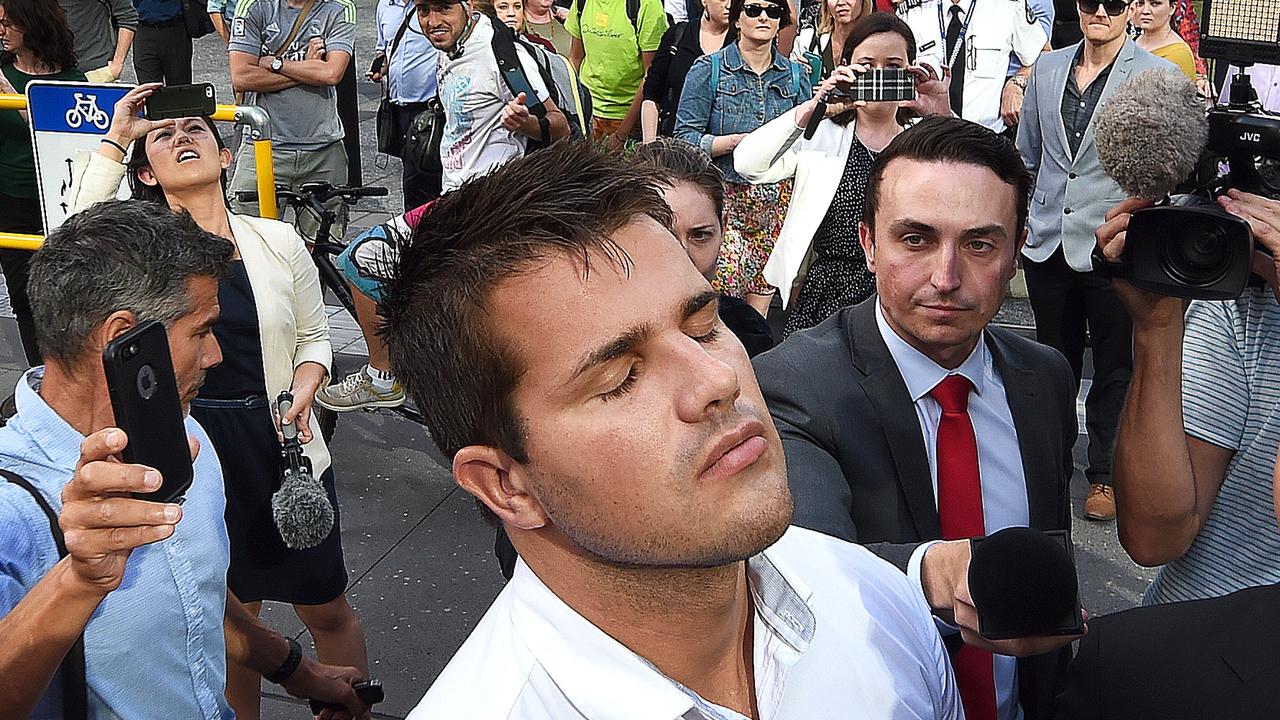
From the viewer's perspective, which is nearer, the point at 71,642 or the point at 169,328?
the point at 71,642

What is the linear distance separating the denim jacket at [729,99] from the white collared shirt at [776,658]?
462 cm

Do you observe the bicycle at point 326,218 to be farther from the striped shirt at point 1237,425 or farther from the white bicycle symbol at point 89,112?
the striped shirt at point 1237,425

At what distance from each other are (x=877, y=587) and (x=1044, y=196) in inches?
170

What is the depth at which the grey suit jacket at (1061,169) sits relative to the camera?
216 inches

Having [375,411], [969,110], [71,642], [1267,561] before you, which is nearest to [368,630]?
[375,411]

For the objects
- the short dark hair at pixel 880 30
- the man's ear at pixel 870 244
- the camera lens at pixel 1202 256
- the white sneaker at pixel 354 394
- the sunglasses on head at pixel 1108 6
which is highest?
the sunglasses on head at pixel 1108 6

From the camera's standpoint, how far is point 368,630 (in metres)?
4.82

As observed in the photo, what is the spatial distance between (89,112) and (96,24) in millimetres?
5109

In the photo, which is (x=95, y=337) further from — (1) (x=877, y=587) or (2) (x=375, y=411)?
(2) (x=375, y=411)

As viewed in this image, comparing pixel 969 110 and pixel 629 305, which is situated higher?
pixel 629 305

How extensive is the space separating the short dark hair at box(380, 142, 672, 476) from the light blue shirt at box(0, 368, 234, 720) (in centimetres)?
98

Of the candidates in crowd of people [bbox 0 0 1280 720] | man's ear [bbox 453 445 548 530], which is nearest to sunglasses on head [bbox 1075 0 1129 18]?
crowd of people [bbox 0 0 1280 720]

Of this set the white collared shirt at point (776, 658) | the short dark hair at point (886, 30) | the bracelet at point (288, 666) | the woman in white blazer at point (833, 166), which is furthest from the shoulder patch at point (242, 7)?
the white collared shirt at point (776, 658)

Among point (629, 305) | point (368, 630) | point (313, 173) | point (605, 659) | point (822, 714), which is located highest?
point (629, 305)
